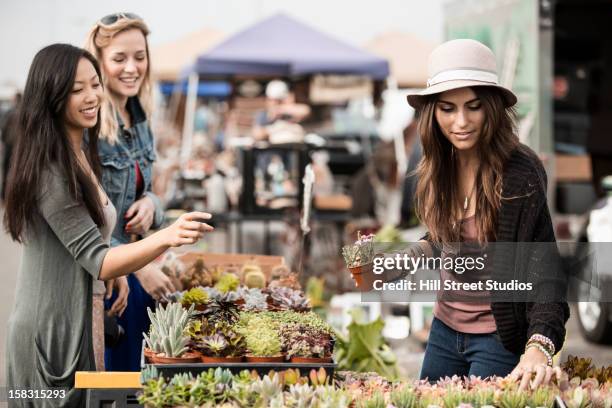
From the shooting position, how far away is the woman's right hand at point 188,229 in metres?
3.04

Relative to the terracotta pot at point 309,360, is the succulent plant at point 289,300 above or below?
above

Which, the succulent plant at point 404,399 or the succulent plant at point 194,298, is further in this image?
the succulent plant at point 194,298

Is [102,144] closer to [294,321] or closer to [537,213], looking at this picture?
[294,321]

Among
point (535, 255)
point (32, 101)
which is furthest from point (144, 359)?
point (535, 255)

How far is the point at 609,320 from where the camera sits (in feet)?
27.4

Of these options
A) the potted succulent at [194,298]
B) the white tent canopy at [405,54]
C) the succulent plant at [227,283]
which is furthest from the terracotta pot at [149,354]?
the white tent canopy at [405,54]

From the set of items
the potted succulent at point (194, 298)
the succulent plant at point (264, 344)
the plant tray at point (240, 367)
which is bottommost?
the plant tray at point (240, 367)

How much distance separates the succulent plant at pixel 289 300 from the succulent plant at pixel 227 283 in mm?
318

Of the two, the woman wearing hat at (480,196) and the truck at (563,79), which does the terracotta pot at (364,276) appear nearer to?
the woman wearing hat at (480,196)

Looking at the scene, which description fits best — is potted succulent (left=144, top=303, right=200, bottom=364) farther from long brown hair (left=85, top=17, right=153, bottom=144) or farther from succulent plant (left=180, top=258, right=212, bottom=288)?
long brown hair (left=85, top=17, right=153, bottom=144)

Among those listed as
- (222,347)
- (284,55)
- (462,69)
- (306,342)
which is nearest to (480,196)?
(462,69)

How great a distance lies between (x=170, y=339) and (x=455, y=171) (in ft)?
3.64

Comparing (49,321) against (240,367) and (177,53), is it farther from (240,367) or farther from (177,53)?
(177,53)

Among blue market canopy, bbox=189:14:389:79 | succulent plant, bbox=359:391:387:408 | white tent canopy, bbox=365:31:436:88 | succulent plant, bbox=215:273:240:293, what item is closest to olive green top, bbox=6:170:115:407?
succulent plant, bbox=215:273:240:293
